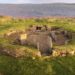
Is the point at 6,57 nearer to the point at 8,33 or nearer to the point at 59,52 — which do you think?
the point at 59,52

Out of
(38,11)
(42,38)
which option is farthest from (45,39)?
(38,11)

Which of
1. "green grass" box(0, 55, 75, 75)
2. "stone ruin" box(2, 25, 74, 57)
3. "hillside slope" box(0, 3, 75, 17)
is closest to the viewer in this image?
"green grass" box(0, 55, 75, 75)

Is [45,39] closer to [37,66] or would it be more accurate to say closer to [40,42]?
[40,42]

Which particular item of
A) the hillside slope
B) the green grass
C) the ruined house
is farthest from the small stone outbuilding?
the hillside slope

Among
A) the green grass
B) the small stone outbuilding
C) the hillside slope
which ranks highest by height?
the small stone outbuilding

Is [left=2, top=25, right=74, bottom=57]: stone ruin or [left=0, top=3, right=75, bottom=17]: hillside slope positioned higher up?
[left=2, top=25, right=74, bottom=57]: stone ruin

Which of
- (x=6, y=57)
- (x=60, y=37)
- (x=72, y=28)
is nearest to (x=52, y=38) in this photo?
(x=60, y=37)

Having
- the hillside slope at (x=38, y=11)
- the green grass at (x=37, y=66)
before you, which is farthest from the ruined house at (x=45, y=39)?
the hillside slope at (x=38, y=11)

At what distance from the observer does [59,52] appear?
12.5 m

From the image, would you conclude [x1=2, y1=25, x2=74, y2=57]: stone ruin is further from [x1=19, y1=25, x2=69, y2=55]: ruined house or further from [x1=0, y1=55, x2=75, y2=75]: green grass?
[x1=0, y1=55, x2=75, y2=75]: green grass

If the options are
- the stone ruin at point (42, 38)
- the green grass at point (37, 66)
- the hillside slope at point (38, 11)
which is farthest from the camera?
the hillside slope at point (38, 11)

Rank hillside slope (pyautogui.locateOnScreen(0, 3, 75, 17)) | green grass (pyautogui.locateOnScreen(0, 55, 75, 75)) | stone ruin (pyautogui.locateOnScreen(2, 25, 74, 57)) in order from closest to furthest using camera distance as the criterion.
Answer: green grass (pyautogui.locateOnScreen(0, 55, 75, 75)) → stone ruin (pyautogui.locateOnScreen(2, 25, 74, 57)) → hillside slope (pyautogui.locateOnScreen(0, 3, 75, 17))

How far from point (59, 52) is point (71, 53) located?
1.14 ft

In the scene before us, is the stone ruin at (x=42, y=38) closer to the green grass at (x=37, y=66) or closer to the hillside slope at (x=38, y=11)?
the green grass at (x=37, y=66)
